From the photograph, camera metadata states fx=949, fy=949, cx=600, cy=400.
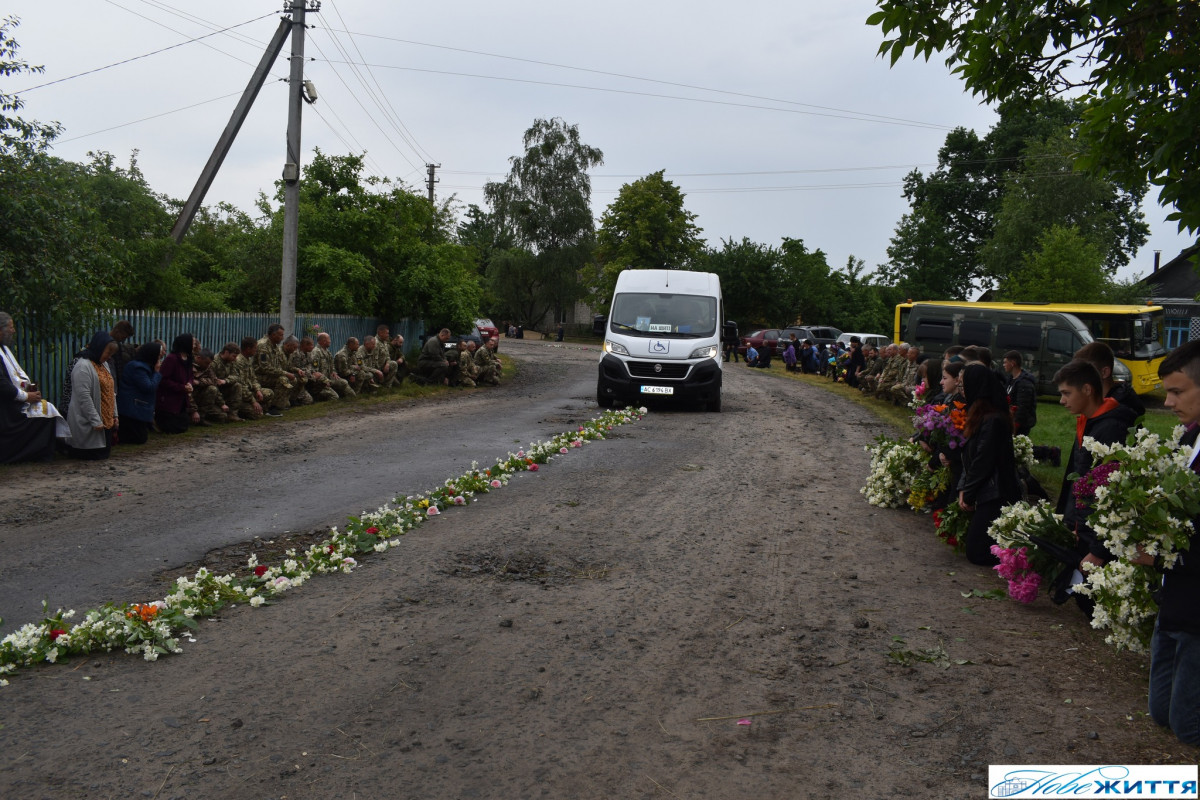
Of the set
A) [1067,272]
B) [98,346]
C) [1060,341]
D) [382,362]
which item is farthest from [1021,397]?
[1067,272]

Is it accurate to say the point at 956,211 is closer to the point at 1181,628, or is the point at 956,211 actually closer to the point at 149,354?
the point at 149,354

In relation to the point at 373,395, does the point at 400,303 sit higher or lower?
higher

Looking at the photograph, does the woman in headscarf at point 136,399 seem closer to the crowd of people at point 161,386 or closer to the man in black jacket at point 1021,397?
the crowd of people at point 161,386

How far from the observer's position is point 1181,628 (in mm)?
4160

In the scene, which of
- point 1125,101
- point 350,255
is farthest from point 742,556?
point 350,255

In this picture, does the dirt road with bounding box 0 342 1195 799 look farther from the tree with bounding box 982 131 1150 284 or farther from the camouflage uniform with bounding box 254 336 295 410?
the tree with bounding box 982 131 1150 284

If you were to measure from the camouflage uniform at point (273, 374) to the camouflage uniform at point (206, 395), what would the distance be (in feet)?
5.94

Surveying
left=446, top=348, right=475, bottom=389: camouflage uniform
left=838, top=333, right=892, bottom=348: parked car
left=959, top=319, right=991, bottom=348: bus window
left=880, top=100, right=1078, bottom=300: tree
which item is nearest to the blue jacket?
left=446, top=348, right=475, bottom=389: camouflage uniform

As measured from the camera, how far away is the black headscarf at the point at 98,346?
1155 centimetres

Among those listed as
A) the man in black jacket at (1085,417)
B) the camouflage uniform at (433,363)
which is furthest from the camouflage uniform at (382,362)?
the man in black jacket at (1085,417)

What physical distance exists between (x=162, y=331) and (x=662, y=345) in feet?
30.4

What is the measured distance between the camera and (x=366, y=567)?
22.5 ft

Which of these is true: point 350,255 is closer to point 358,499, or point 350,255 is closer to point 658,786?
point 358,499

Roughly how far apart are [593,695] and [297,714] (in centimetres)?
139
